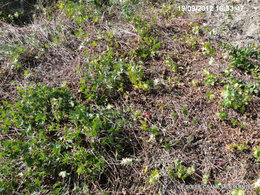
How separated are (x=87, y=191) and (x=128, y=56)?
2.04 metres

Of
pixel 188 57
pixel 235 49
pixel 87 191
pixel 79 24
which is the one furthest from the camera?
pixel 79 24

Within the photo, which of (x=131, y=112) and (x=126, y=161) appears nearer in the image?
(x=126, y=161)

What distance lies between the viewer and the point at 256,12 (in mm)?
3521

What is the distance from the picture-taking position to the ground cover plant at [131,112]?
7.20 ft

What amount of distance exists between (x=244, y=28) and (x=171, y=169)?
2631mm

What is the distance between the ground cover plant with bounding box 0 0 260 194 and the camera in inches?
86.4

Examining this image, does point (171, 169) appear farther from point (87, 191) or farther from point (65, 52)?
point (65, 52)

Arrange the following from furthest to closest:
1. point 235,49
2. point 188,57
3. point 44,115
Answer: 1. point 188,57
2. point 235,49
3. point 44,115

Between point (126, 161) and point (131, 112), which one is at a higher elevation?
point (131, 112)

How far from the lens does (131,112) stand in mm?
2672

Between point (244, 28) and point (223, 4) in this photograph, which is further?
point (223, 4)

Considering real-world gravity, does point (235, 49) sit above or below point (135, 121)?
above

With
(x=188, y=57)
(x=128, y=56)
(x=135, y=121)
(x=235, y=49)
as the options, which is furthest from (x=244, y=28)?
(x=135, y=121)

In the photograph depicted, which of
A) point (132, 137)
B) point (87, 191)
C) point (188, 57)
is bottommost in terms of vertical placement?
point (87, 191)
